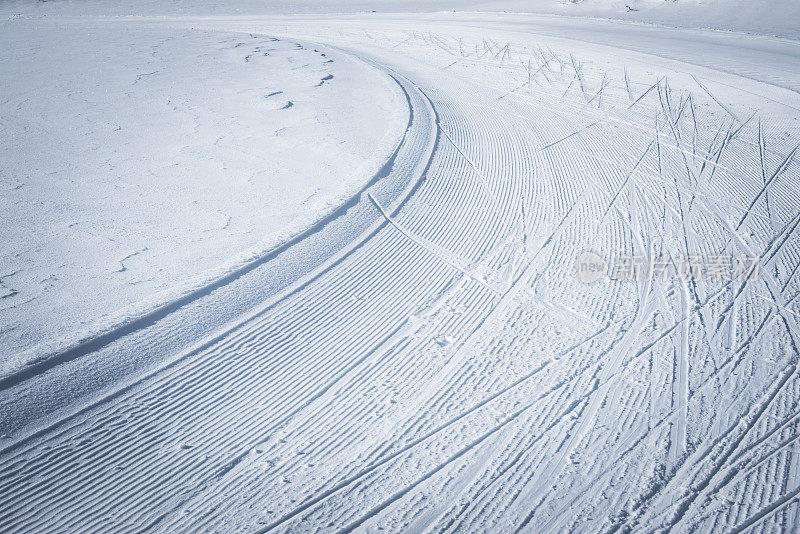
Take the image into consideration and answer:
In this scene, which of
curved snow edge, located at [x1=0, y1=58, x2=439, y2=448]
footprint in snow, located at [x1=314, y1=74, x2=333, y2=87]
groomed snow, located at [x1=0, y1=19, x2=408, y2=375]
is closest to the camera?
curved snow edge, located at [x1=0, y1=58, x2=439, y2=448]

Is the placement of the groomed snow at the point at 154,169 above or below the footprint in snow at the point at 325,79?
below

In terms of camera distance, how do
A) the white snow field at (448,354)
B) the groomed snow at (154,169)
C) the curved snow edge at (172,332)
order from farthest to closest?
the groomed snow at (154,169) < the curved snow edge at (172,332) < the white snow field at (448,354)

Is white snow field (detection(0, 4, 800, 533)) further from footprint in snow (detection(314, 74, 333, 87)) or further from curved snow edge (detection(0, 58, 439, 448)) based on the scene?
footprint in snow (detection(314, 74, 333, 87))

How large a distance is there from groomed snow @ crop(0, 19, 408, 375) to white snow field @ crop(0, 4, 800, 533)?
0.09 metres

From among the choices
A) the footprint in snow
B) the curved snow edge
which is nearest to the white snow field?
the curved snow edge

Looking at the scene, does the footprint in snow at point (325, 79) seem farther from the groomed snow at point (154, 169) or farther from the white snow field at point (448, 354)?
the white snow field at point (448, 354)

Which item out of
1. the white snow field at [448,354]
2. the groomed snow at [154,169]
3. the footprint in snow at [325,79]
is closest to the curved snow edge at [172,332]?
the white snow field at [448,354]

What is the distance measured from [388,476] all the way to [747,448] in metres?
1.94

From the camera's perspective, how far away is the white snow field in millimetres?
2420

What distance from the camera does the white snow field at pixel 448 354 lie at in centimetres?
242

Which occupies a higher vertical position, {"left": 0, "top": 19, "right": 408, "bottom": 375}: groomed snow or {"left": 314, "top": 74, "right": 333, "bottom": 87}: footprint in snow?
{"left": 314, "top": 74, "right": 333, "bottom": 87}: footprint in snow

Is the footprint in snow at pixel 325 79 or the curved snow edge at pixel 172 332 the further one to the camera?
the footprint in snow at pixel 325 79

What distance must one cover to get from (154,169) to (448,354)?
13.0 feet

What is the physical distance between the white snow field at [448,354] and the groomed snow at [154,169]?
9 centimetres
